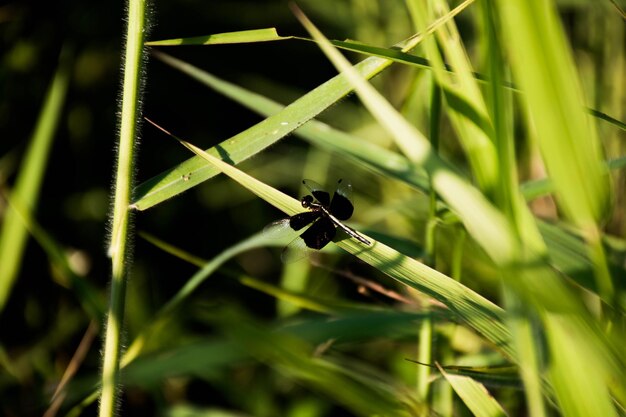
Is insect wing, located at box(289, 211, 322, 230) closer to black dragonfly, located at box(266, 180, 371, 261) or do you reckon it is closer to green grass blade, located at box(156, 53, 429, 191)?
black dragonfly, located at box(266, 180, 371, 261)

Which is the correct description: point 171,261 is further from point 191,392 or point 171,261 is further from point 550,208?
point 550,208

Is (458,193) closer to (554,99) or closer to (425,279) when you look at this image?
(554,99)

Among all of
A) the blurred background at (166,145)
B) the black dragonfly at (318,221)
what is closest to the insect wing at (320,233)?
the black dragonfly at (318,221)

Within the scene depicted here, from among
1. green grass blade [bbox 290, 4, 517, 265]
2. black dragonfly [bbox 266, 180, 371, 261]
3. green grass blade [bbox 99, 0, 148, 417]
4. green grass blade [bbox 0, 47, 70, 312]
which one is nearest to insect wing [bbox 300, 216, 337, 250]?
black dragonfly [bbox 266, 180, 371, 261]

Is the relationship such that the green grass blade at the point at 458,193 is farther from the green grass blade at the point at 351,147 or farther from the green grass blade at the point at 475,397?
the green grass blade at the point at 351,147

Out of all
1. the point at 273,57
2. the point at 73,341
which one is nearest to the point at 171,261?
the point at 73,341
